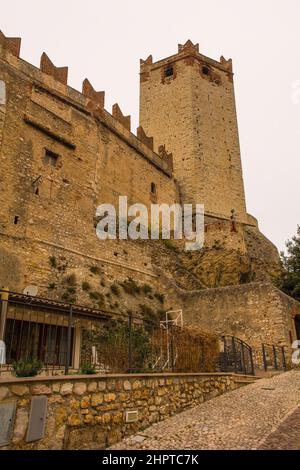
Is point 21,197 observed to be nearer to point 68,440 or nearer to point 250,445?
point 68,440

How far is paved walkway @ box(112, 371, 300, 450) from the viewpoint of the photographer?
5.22m

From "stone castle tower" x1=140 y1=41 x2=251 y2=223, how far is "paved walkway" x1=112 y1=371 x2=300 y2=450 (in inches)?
668

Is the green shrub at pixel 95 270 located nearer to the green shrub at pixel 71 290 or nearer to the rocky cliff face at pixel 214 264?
the green shrub at pixel 71 290

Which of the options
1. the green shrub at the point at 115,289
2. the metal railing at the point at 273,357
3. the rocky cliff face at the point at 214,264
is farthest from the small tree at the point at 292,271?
the green shrub at the point at 115,289

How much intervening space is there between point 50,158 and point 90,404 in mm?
11892

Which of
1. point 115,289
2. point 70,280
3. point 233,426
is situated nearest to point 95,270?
→ point 115,289

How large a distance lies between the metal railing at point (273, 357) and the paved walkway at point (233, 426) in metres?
4.57

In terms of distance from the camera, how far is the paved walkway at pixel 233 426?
205 inches

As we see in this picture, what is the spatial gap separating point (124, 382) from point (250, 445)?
204cm

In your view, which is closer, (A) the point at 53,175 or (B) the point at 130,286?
(A) the point at 53,175

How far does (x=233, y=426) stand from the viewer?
609 cm

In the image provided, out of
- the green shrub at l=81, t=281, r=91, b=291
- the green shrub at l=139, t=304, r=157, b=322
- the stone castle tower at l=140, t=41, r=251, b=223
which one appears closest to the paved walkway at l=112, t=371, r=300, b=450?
the green shrub at l=81, t=281, r=91, b=291

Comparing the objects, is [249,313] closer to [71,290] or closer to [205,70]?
[71,290]

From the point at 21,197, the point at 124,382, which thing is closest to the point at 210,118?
the point at 21,197
